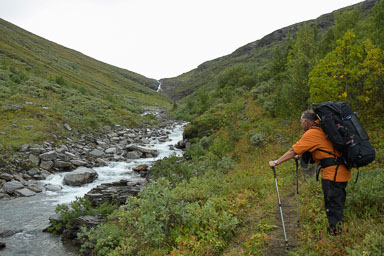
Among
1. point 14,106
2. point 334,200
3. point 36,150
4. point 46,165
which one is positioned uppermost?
point 14,106

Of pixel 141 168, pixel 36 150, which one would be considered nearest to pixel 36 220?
pixel 141 168

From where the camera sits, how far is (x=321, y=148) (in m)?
4.34

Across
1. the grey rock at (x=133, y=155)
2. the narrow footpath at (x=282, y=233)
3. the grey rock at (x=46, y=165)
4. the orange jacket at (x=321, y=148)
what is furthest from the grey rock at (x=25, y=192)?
the orange jacket at (x=321, y=148)

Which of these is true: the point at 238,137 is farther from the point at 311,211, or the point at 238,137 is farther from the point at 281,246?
the point at 281,246

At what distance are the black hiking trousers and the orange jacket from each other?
0.13 metres

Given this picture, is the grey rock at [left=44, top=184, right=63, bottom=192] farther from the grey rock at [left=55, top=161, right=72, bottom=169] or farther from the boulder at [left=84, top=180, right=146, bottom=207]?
the grey rock at [left=55, top=161, right=72, bottom=169]

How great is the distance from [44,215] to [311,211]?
38.8 ft

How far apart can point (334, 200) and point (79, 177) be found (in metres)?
15.2

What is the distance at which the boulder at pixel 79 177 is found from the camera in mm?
15062

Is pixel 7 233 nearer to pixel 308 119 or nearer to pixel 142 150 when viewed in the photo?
pixel 308 119

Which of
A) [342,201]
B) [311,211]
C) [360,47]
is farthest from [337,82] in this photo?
[342,201]

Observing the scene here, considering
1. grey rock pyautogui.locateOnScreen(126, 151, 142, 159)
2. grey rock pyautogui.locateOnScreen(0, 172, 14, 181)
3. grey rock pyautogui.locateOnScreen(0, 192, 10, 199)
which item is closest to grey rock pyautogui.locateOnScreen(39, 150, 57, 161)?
grey rock pyautogui.locateOnScreen(0, 172, 14, 181)

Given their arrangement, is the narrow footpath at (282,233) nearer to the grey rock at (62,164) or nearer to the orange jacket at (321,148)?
the orange jacket at (321,148)

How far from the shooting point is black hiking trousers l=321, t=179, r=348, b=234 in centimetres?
432
